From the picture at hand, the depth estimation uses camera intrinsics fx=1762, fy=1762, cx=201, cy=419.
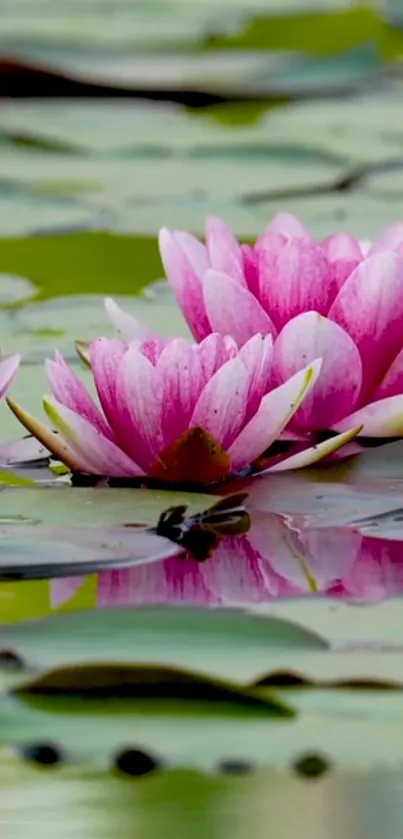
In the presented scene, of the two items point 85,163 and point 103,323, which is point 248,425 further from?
point 85,163

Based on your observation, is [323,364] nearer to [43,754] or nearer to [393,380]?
[393,380]

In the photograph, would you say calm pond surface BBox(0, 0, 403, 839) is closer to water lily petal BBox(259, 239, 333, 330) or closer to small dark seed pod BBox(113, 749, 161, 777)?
small dark seed pod BBox(113, 749, 161, 777)

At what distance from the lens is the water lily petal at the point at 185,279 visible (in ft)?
4.18

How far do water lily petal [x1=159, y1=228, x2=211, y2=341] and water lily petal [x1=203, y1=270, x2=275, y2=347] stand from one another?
0.03 m

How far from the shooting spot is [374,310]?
1.22m

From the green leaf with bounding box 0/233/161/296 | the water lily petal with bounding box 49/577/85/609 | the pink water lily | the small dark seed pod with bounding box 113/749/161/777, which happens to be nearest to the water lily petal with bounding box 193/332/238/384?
the pink water lily

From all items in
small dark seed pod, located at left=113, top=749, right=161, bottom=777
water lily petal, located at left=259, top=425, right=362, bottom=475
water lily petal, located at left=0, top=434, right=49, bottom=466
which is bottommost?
small dark seed pod, located at left=113, top=749, right=161, bottom=777

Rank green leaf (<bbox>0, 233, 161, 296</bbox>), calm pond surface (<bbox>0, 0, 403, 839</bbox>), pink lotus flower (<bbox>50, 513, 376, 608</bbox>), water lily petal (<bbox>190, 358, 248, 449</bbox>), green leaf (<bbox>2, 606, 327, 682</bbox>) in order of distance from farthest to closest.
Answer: green leaf (<bbox>0, 233, 161, 296</bbox>), water lily petal (<bbox>190, 358, 248, 449</bbox>), pink lotus flower (<bbox>50, 513, 376, 608</bbox>), green leaf (<bbox>2, 606, 327, 682</bbox>), calm pond surface (<bbox>0, 0, 403, 839</bbox>)

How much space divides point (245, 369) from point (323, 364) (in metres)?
0.10

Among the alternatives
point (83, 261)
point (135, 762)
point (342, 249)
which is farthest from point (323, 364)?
point (83, 261)

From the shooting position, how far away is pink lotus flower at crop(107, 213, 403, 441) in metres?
1.20

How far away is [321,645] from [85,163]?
1.53 metres

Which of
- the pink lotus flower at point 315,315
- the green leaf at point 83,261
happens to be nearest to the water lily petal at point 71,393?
the pink lotus flower at point 315,315

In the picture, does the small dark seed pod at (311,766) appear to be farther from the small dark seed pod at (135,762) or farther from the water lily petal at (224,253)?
the water lily petal at (224,253)
